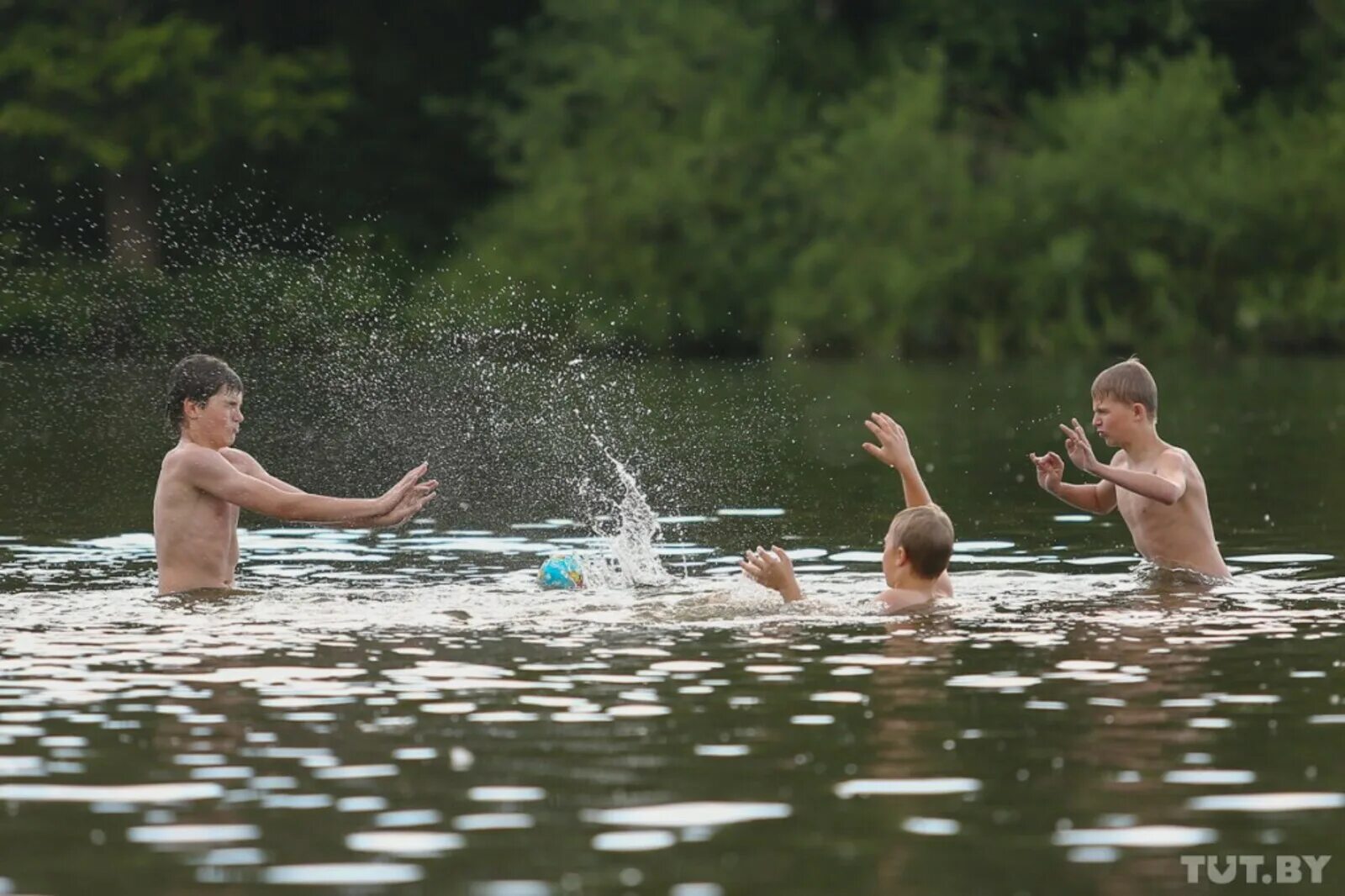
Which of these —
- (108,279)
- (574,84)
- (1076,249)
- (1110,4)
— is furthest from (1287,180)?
(108,279)

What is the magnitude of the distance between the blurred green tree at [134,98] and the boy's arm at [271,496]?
39134 mm

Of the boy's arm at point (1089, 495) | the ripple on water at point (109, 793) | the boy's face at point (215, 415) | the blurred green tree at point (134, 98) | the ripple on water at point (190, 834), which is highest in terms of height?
the blurred green tree at point (134, 98)

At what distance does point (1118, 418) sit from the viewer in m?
14.1

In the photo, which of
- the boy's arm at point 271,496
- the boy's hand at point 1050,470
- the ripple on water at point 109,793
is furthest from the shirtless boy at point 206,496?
the ripple on water at point 109,793

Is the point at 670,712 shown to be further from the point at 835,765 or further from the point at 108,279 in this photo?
the point at 108,279

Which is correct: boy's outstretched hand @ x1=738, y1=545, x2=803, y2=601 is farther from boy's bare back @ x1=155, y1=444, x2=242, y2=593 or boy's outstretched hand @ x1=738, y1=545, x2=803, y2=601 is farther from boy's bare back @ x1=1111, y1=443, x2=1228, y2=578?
boy's bare back @ x1=155, y1=444, x2=242, y2=593

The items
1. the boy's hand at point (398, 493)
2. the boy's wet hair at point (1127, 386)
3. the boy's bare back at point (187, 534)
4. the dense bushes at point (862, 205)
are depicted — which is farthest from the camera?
the dense bushes at point (862, 205)

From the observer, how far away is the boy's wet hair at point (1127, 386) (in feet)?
46.3

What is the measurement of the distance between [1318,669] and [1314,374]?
1148 inches

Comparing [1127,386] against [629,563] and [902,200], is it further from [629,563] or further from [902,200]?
[902,200]

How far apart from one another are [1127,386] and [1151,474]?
580mm

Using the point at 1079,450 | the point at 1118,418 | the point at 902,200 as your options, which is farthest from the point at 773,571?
the point at 902,200

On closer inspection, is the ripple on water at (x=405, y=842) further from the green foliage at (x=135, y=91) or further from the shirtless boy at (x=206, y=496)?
the green foliage at (x=135, y=91)

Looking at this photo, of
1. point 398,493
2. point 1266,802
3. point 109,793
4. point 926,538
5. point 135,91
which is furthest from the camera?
point 135,91
